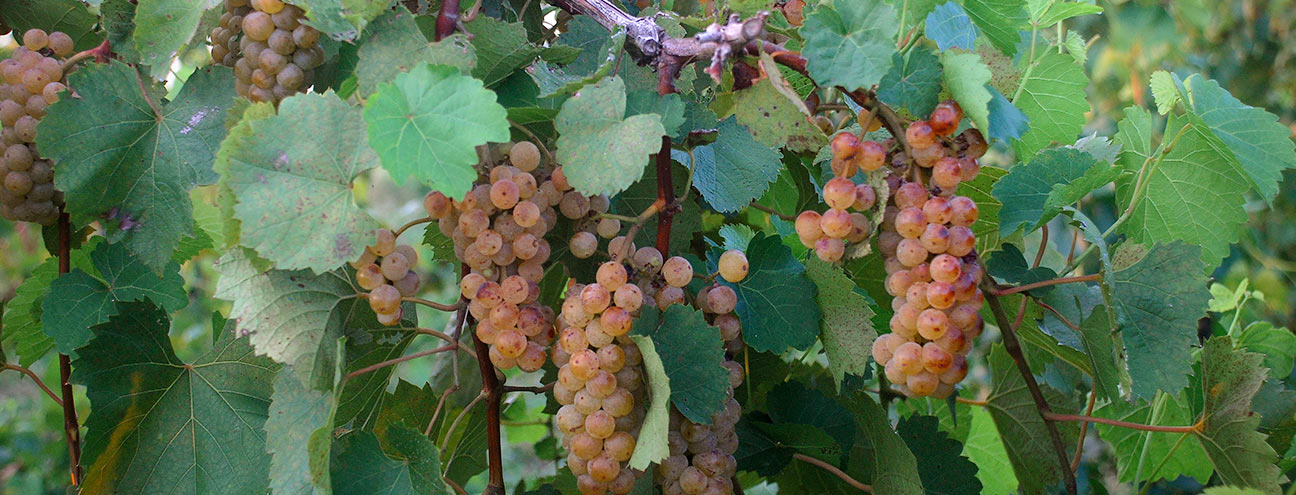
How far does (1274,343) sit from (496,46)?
36.9 inches

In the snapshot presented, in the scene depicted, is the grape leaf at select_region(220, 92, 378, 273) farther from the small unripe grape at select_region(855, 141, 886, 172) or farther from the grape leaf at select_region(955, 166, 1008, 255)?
the grape leaf at select_region(955, 166, 1008, 255)

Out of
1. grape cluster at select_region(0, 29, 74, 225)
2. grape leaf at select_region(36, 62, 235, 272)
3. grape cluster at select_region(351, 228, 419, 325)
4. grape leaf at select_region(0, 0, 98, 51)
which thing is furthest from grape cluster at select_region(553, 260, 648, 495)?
grape leaf at select_region(0, 0, 98, 51)

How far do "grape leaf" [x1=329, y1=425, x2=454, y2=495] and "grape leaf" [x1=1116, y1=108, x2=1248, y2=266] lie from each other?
645 millimetres

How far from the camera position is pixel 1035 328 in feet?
2.79

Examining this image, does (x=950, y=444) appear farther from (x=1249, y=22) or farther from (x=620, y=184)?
(x=1249, y=22)

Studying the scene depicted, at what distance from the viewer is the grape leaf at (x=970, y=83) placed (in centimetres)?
56

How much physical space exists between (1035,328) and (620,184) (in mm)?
477

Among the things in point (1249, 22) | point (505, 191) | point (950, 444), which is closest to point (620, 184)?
point (505, 191)

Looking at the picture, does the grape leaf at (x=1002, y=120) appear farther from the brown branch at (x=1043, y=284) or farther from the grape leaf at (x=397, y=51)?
the grape leaf at (x=397, y=51)

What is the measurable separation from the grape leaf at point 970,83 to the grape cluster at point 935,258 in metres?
0.01

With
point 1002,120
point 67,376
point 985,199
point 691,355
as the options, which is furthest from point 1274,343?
point 67,376

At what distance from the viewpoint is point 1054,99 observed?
793 millimetres

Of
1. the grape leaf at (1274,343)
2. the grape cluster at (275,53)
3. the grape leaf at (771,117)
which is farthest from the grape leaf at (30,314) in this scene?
the grape leaf at (1274,343)

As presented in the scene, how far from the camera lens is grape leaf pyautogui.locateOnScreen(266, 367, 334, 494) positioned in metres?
0.64
